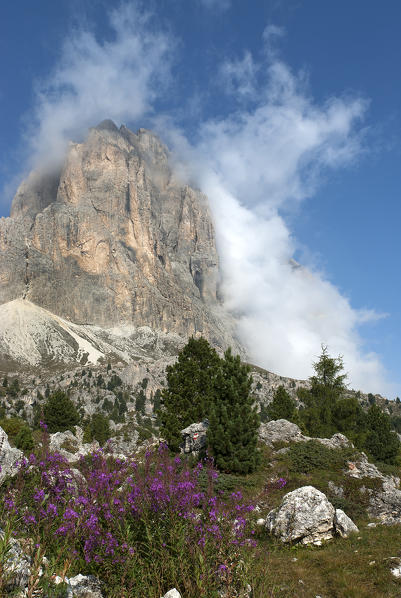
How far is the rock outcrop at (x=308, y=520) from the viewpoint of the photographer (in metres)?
12.2

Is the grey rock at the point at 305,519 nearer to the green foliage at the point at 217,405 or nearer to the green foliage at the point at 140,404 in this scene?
the green foliage at the point at 217,405

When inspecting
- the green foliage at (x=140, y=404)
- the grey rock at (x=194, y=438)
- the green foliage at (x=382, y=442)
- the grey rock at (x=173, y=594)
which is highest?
the green foliage at (x=140, y=404)

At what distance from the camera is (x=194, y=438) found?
86.5ft

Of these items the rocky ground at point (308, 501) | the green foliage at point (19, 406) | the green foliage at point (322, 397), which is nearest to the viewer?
the rocky ground at point (308, 501)

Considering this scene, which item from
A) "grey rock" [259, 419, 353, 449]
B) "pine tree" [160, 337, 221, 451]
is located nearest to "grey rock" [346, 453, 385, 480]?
"grey rock" [259, 419, 353, 449]

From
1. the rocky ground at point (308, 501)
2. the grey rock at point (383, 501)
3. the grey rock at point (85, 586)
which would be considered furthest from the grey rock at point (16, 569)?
the grey rock at point (383, 501)

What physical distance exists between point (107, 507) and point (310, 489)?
32.1 feet

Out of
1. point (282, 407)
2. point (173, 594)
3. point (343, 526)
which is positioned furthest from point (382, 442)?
point (173, 594)

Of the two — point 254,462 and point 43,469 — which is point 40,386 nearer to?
point 254,462

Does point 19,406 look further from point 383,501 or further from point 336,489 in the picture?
point 383,501

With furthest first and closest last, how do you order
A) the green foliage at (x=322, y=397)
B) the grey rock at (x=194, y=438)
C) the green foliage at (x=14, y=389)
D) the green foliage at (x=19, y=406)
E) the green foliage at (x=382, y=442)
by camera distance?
1. the green foliage at (x=14, y=389)
2. the green foliage at (x=19, y=406)
3. the green foliage at (x=322, y=397)
4. the green foliage at (x=382, y=442)
5. the grey rock at (x=194, y=438)

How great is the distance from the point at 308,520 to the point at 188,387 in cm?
2050

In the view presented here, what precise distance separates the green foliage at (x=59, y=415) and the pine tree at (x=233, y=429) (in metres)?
39.7

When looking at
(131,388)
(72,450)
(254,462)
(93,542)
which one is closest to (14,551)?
(93,542)
